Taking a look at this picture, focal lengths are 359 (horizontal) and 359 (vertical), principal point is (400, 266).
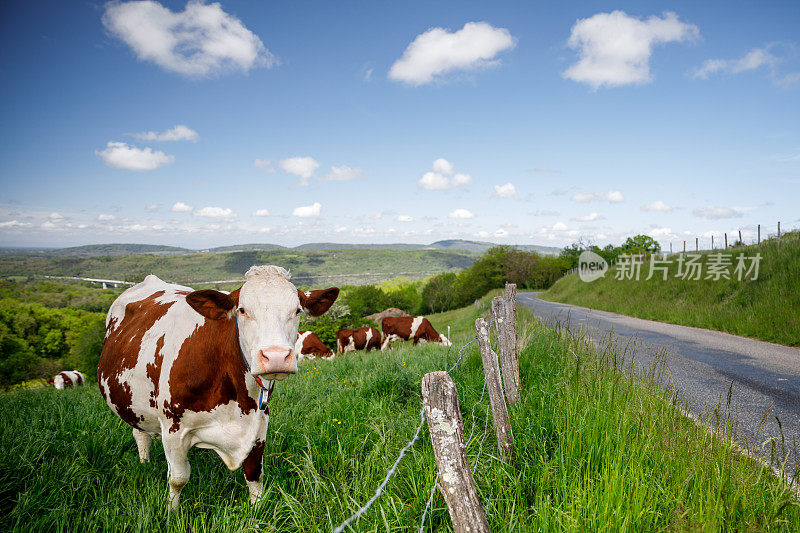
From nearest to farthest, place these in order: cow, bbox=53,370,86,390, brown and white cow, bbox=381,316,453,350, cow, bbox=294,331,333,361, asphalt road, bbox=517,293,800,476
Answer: asphalt road, bbox=517,293,800,476, cow, bbox=294,331,333,361, cow, bbox=53,370,86,390, brown and white cow, bbox=381,316,453,350

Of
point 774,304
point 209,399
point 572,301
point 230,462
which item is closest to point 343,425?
point 230,462

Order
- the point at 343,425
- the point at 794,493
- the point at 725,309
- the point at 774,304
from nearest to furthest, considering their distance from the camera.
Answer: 1. the point at 794,493
2. the point at 343,425
3. the point at 774,304
4. the point at 725,309

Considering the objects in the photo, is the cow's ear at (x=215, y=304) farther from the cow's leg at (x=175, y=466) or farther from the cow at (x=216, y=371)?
the cow's leg at (x=175, y=466)

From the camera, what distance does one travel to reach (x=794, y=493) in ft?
7.48

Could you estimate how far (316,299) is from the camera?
306 cm

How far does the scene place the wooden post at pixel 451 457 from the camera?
5.38 feet

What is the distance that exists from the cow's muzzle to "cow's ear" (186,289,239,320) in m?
0.74

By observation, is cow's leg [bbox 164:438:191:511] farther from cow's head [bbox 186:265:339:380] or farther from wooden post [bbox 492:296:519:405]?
wooden post [bbox 492:296:519:405]

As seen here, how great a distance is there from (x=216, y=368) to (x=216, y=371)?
0.08 ft

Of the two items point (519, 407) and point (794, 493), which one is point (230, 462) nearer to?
point (519, 407)

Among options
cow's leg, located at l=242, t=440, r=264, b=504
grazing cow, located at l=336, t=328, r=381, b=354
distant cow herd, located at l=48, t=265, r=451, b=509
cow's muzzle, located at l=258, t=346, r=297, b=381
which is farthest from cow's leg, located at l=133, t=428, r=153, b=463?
grazing cow, located at l=336, t=328, r=381, b=354

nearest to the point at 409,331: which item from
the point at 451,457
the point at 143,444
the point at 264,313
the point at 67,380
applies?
the point at 143,444

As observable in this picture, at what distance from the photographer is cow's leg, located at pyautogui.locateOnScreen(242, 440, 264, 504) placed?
9.68 ft

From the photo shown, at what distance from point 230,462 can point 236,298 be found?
1.38 metres
